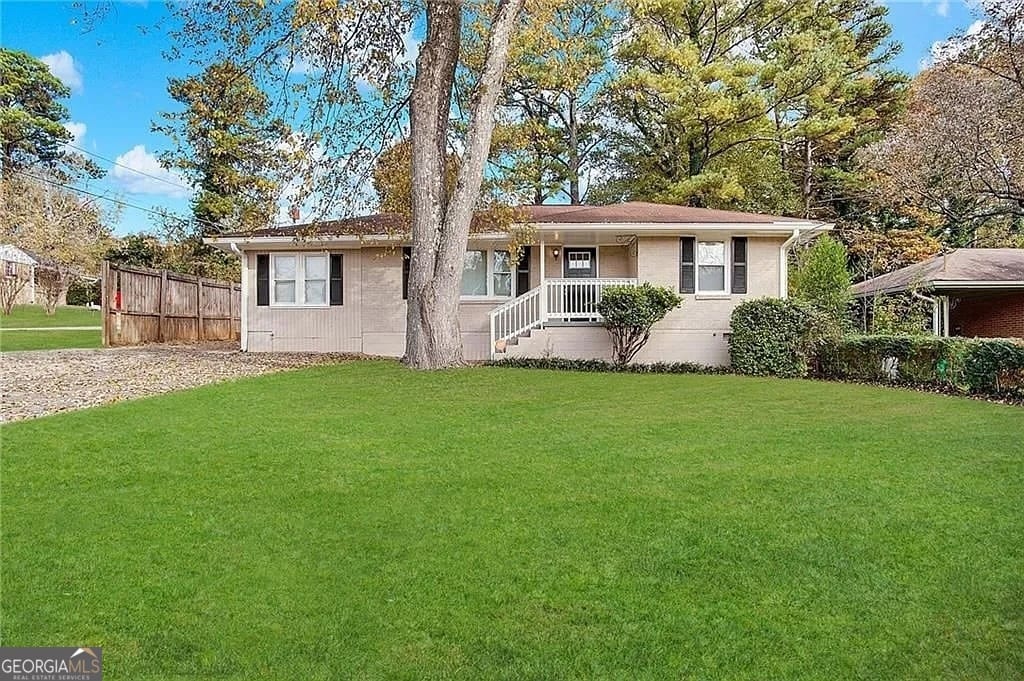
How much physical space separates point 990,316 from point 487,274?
15.2m

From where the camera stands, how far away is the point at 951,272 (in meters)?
17.4

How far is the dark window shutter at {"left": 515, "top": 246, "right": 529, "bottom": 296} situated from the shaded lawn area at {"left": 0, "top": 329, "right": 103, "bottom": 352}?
10792 millimetres

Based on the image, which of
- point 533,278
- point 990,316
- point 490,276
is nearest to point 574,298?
point 533,278

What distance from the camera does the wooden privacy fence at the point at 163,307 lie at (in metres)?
16.1

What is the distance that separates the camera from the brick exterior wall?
60.5 ft

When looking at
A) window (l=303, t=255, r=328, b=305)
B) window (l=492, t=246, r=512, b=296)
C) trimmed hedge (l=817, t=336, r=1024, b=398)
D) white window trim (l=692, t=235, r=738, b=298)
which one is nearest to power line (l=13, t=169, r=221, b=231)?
window (l=303, t=255, r=328, b=305)

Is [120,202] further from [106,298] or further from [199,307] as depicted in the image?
[106,298]

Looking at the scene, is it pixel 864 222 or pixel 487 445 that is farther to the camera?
pixel 864 222

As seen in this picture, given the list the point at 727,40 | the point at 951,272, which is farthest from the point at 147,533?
the point at 727,40

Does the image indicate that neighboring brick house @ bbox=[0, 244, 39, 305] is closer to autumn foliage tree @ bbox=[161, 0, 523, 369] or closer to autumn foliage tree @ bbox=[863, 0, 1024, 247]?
autumn foliage tree @ bbox=[161, 0, 523, 369]

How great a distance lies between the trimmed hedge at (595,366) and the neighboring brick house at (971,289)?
655 cm

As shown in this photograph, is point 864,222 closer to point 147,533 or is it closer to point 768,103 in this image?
point 768,103

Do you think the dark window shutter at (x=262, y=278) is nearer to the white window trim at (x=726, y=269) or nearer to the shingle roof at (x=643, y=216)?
the shingle roof at (x=643, y=216)

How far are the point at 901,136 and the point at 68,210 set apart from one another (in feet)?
103
